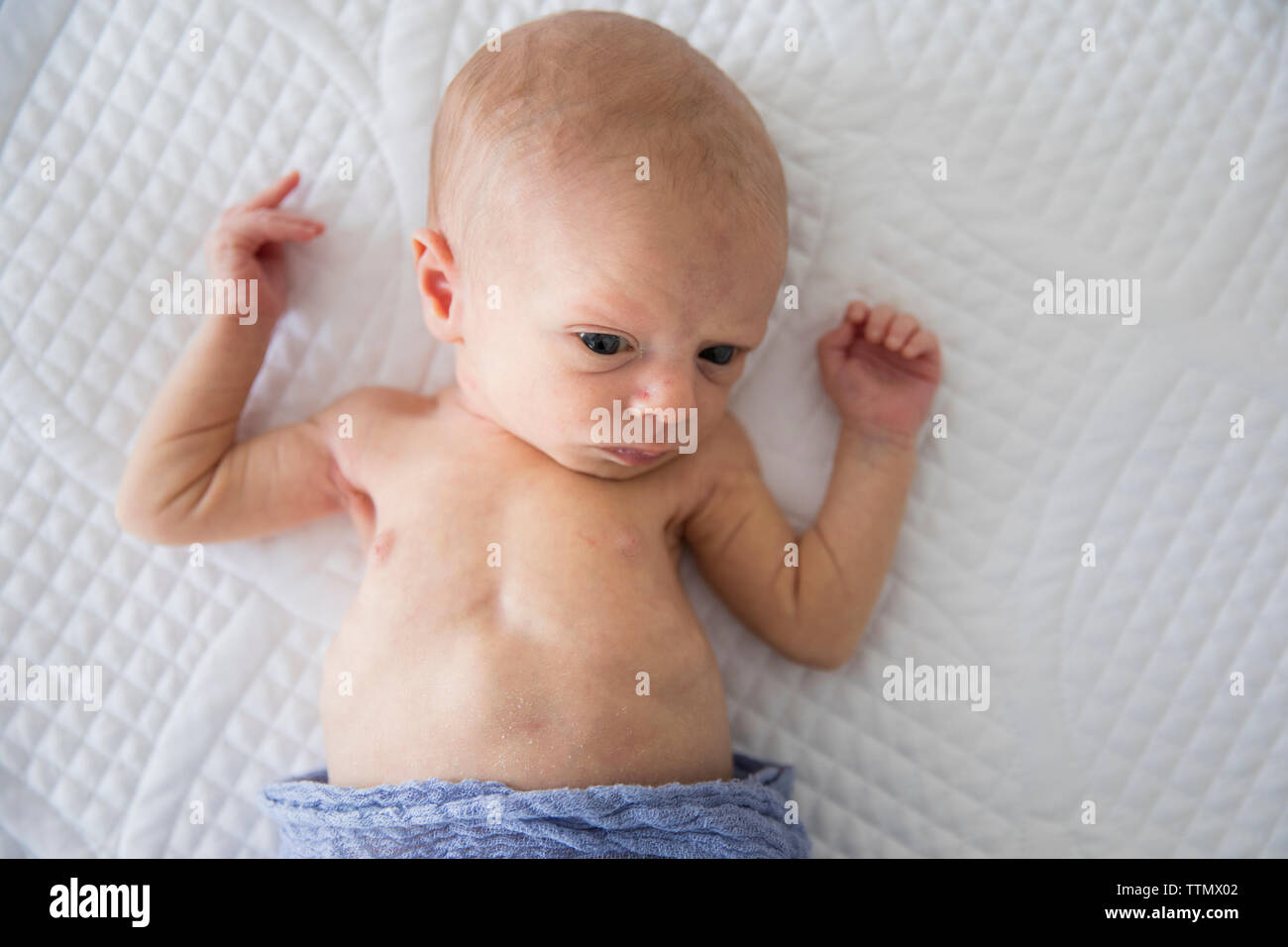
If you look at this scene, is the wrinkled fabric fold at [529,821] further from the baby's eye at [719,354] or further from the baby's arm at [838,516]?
the baby's eye at [719,354]

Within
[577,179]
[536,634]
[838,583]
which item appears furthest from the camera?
[838,583]

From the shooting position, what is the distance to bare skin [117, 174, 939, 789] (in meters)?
1.18

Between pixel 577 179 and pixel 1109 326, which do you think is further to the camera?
pixel 1109 326

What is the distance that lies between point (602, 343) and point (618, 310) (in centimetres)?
5

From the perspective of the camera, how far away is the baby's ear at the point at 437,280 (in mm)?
1255

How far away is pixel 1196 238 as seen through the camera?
4.82 ft

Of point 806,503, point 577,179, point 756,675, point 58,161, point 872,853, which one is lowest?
point 872,853

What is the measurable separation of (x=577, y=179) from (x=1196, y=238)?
36.6 inches

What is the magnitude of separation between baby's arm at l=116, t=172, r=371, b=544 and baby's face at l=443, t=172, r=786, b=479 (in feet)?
1.08

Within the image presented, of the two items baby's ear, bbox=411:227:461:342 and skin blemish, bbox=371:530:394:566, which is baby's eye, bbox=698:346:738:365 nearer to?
baby's ear, bbox=411:227:461:342

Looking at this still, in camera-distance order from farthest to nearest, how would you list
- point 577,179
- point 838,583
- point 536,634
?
point 838,583
point 536,634
point 577,179

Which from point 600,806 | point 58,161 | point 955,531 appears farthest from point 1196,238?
point 58,161

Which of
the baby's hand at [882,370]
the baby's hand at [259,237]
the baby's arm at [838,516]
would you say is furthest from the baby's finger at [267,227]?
the baby's hand at [882,370]
